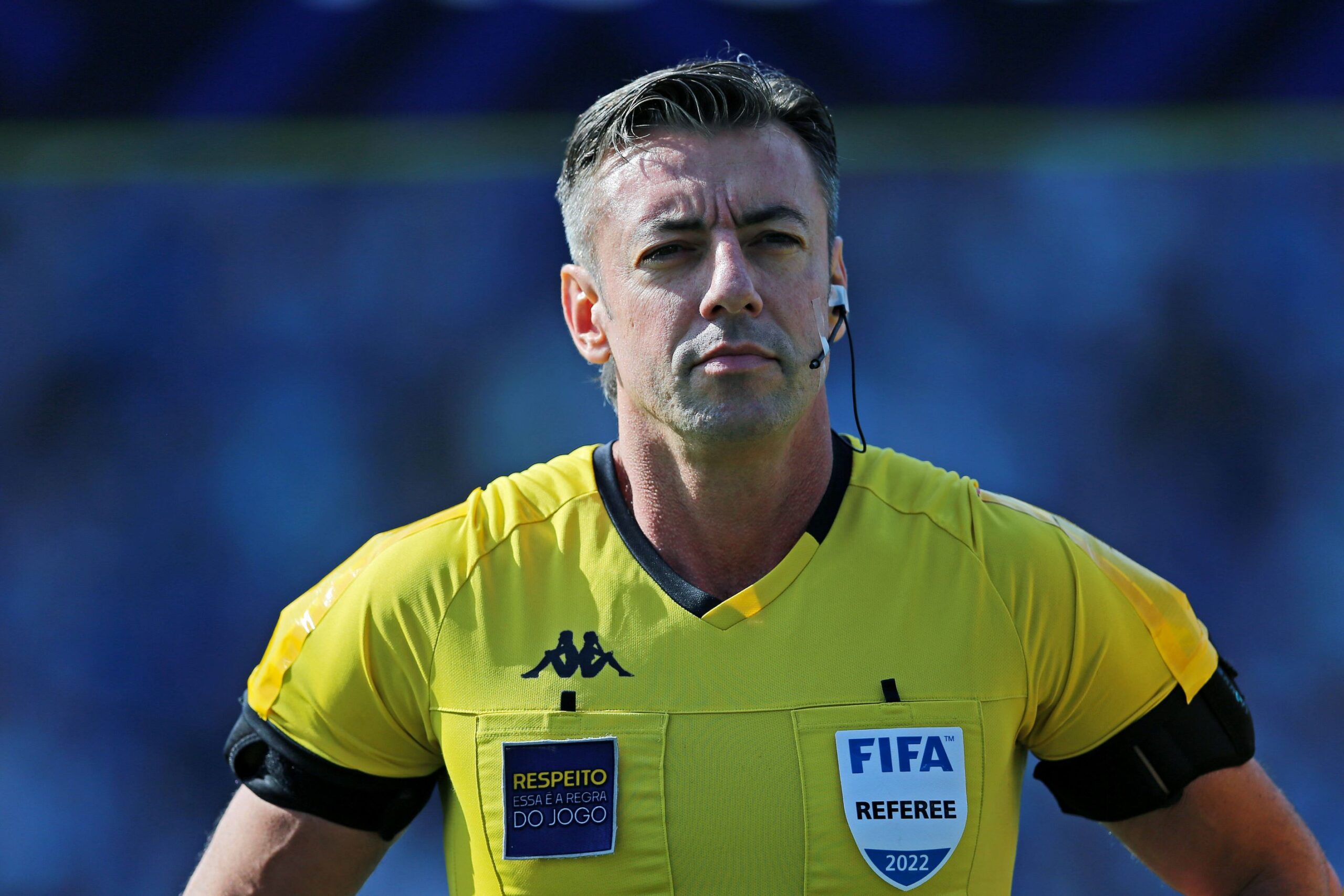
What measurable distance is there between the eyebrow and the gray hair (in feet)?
0.50

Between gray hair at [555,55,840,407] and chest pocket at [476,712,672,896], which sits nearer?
chest pocket at [476,712,672,896]

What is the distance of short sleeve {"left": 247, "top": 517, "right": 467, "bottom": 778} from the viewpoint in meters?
1.88

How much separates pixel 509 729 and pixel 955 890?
674 mm

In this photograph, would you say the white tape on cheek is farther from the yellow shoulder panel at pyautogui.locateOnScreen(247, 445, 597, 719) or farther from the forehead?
the yellow shoulder panel at pyautogui.locateOnScreen(247, 445, 597, 719)

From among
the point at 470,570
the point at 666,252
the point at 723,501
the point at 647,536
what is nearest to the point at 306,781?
the point at 470,570

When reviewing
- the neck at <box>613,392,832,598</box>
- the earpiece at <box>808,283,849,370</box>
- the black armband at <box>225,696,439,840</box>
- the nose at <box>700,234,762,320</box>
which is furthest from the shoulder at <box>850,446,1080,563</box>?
the black armband at <box>225,696,439,840</box>

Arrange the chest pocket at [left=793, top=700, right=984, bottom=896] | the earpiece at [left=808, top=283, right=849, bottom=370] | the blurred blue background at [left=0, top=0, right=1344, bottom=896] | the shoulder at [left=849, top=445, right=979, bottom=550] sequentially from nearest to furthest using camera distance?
the chest pocket at [left=793, top=700, right=984, bottom=896], the shoulder at [left=849, top=445, right=979, bottom=550], the earpiece at [left=808, top=283, right=849, bottom=370], the blurred blue background at [left=0, top=0, right=1344, bottom=896]

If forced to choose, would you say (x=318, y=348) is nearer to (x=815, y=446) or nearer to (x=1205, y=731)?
(x=815, y=446)

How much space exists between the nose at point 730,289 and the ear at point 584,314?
0.29m

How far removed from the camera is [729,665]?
186 centimetres

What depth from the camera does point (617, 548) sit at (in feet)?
6.49

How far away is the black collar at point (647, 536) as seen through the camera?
1921 millimetres

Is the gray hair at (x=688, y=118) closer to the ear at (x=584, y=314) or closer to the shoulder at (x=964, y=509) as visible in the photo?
the ear at (x=584, y=314)

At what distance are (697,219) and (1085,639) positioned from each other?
0.85 meters
